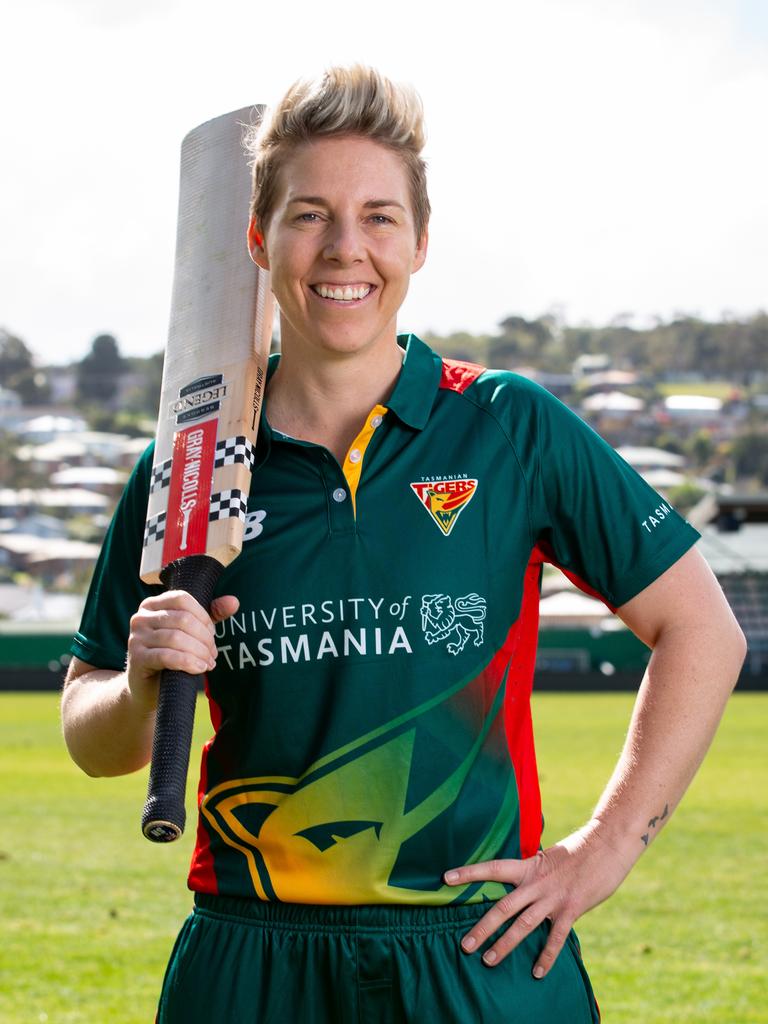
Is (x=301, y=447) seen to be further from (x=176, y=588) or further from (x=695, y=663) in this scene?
(x=695, y=663)

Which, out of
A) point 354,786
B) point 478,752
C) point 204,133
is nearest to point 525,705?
point 478,752

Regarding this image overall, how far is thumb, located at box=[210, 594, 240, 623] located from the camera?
201 cm

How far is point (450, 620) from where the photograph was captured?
6.57 ft

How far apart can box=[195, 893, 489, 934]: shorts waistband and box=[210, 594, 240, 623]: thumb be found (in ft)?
1.30

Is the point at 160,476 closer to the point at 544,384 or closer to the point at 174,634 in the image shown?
the point at 174,634

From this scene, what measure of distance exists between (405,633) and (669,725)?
41 cm

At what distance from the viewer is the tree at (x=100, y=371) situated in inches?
5374

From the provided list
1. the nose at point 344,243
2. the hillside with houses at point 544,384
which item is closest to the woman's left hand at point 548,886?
the nose at point 344,243

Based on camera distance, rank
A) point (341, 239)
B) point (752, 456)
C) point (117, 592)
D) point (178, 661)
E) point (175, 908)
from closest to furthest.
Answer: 1. point (178, 661)
2. point (341, 239)
3. point (117, 592)
4. point (175, 908)
5. point (752, 456)

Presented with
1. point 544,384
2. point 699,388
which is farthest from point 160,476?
point 699,388

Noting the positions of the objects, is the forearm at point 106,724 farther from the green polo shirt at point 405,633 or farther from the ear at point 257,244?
the ear at point 257,244

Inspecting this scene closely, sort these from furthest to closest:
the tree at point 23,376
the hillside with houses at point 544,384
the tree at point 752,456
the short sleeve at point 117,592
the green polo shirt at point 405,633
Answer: the tree at point 23,376, the tree at point 752,456, the hillside with houses at point 544,384, the short sleeve at point 117,592, the green polo shirt at point 405,633

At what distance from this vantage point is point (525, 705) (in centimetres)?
211

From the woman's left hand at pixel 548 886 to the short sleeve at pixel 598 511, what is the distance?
0.36m
